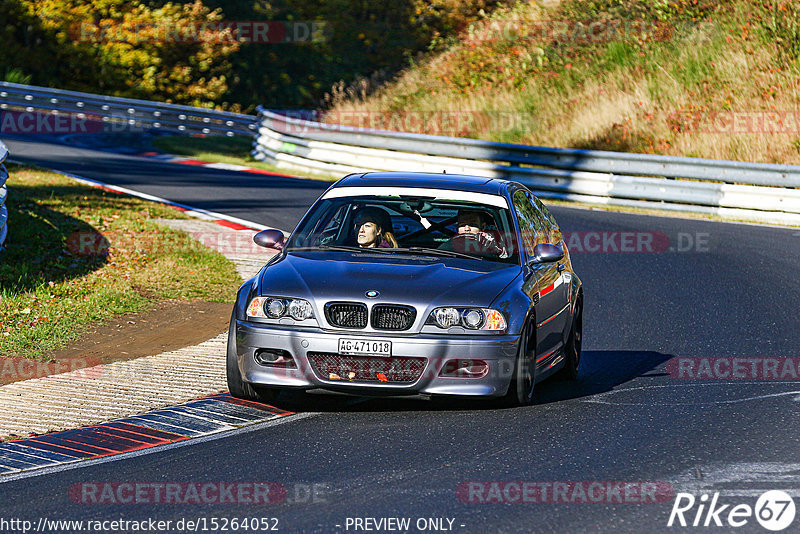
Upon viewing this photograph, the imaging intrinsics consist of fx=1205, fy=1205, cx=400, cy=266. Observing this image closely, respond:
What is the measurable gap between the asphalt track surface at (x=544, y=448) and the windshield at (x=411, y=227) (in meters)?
1.12

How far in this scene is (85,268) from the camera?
43.6 feet

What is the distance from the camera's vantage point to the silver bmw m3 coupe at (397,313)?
764 centimetres

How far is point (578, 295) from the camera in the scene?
32.7 ft

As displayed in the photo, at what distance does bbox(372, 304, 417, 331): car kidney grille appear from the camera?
7660 millimetres

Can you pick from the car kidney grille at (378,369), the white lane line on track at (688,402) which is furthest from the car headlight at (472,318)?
the white lane line on track at (688,402)

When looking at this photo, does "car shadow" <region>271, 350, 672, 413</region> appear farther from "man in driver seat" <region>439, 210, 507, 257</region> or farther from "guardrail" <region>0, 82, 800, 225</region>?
"guardrail" <region>0, 82, 800, 225</region>

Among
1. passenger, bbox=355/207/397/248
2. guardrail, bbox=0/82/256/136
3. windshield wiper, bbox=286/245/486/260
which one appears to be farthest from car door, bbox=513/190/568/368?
guardrail, bbox=0/82/256/136

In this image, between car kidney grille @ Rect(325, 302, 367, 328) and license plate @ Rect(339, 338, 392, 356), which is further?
car kidney grille @ Rect(325, 302, 367, 328)

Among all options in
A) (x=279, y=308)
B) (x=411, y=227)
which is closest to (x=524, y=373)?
(x=279, y=308)

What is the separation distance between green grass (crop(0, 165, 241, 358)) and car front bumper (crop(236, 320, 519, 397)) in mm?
2941

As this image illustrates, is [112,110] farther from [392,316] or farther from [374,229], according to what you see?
[392,316]

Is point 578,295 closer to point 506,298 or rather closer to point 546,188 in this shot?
point 506,298

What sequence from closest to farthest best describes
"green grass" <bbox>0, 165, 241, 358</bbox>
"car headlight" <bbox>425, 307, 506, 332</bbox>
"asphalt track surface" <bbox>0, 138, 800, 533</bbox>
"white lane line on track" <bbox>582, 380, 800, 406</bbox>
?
"asphalt track surface" <bbox>0, 138, 800, 533</bbox> → "car headlight" <bbox>425, 307, 506, 332</bbox> → "white lane line on track" <bbox>582, 380, 800, 406</bbox> → "green grass" <bbox>0, 165, 241, 358</bbox>

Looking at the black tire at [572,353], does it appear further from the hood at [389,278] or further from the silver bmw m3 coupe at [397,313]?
the hood at [389,278]
